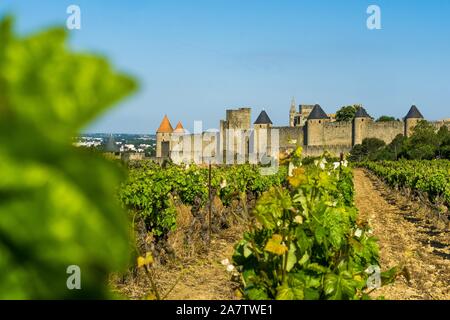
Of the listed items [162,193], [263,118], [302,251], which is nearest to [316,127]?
[263,118]

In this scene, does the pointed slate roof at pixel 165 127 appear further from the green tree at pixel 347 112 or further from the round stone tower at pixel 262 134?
the green tree at pixel 347 112

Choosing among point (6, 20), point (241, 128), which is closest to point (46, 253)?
point (6, 20)

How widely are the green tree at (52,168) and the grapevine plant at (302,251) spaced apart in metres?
2.17

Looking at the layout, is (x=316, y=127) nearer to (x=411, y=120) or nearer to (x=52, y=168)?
(x=411, y=120)

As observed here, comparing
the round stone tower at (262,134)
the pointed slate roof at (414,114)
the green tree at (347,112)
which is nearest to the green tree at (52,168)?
the round stone tower at (262,134)

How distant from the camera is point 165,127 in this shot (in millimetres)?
53656

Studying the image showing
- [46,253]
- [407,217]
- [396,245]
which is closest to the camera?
[46,253]

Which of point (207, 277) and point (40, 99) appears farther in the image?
point (207, 277)

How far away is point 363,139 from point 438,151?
11508mm

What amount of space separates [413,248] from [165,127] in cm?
4636

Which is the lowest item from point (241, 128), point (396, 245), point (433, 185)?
point (396, 245)

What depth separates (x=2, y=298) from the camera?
0.53m

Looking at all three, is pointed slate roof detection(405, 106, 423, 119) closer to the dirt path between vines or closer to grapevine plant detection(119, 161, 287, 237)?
the dirt path between vines

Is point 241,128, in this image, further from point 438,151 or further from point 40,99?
point 40,99
